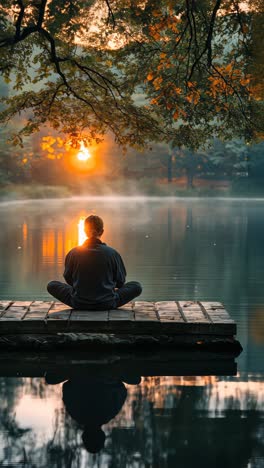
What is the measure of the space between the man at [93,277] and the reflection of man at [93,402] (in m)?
1.92

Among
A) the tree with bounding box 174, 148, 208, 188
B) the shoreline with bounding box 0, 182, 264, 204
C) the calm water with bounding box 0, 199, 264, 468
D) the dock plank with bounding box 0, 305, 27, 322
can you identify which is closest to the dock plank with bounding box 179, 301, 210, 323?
the calm water with bounding box 0, 199, 264, 468

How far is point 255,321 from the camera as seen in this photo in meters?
11.8

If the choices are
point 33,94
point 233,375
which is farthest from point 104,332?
point 33,94

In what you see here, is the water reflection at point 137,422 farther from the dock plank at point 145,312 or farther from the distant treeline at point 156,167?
the distant treeline at point 156,167

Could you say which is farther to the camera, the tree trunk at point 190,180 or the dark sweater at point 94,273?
the tree trunk at point 190,180

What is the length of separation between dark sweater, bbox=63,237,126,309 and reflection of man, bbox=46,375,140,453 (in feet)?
6.26

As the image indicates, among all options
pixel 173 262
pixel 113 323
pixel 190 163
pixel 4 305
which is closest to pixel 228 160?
pixel 190 163

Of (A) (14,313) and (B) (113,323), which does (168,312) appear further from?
(A) (14,313)

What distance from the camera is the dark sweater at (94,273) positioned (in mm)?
9805

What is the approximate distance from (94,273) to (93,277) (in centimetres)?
5

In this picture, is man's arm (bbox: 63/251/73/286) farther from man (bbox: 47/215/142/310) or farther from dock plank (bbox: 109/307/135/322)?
dock plank (bbox: 109/307/135/322)

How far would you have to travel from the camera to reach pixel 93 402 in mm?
7137

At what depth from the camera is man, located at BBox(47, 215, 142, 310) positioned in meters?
9.81

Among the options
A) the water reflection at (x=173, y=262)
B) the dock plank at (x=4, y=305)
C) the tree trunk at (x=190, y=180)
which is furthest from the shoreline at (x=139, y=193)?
the dock plank at (x=4, y=305)
